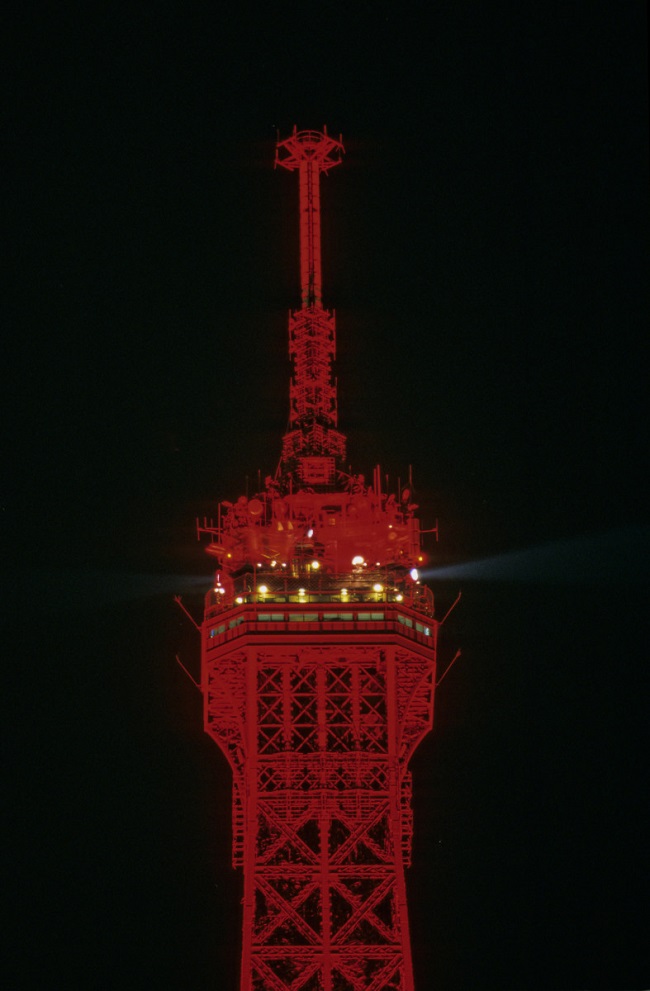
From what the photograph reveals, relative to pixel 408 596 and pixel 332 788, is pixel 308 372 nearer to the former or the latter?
pixel 408 596

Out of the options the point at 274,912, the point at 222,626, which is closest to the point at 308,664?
the point at 222,626

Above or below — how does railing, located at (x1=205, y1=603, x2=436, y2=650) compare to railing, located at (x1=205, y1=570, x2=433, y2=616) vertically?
below

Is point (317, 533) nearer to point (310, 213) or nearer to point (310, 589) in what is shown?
point (310, 589)

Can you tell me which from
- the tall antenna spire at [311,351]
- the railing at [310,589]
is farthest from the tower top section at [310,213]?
the railing at [310,589]

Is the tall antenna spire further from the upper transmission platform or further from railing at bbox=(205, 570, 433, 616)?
railing at bbox=(205, 570, 433, 616)

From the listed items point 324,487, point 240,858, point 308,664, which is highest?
point 324,487

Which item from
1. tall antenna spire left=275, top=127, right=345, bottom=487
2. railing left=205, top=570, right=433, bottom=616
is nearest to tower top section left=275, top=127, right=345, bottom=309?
tall antenna spire left=275, top=127, right=345, bottom=487
